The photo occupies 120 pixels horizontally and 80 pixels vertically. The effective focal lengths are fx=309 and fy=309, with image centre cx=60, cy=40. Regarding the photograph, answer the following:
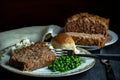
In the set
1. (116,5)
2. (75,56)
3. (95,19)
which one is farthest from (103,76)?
(116,5)

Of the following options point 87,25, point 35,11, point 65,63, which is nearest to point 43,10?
point 35,11

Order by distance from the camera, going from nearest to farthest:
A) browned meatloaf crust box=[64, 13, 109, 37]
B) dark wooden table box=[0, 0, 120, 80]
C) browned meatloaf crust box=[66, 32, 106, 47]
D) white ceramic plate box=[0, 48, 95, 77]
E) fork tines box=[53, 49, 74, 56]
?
1. white ceramic plate box=[0, 48, 95, 77]
2. fork tines box=[53, 49, 74, 56]
3. browned meatloaf crust box=[66, 32, 106, 47]
4. browned meatloaf crust box=[64, 13, 109, 37]
5. dark wooden table box=[0, 0, 120, 80]

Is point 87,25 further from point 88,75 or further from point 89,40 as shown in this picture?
point 88,75

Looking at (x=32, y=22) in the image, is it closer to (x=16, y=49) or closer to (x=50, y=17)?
(x=50, y=17)

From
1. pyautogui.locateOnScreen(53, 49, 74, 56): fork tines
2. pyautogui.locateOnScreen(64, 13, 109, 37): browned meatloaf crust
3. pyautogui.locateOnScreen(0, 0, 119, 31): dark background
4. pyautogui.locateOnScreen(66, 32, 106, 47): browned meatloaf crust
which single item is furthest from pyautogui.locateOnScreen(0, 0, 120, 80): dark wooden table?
pyautogui.locateOnScreen(53, 49, 74, 56): fork tines

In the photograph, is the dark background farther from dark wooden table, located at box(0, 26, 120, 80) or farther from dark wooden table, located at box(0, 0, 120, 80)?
dark wooden table, located at box(0, 26, 120, 80)

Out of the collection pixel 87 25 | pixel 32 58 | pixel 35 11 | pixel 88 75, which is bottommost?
pixel 88 75
